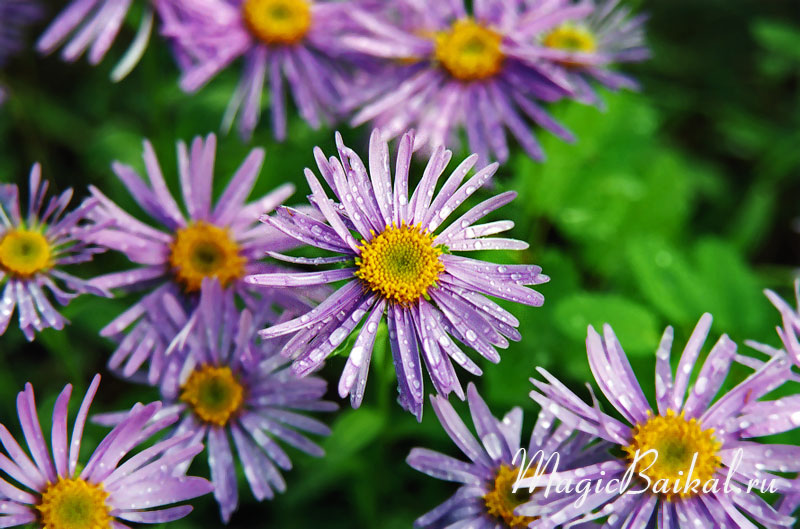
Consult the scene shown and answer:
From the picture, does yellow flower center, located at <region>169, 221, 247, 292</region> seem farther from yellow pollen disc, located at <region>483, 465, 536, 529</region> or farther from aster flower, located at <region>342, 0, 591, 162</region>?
yellow pollen disc, located at <region>483, 465, 536, 529</region>

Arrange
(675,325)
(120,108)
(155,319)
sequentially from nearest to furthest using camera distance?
(155,319) → (675,325) → (120,108)

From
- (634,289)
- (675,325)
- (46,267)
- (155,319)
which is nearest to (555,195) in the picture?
(634,289)

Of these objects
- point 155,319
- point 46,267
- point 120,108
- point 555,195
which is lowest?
point 155,319

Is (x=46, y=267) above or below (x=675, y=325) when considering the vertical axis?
above

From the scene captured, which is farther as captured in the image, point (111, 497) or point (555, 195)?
point (555, 195)

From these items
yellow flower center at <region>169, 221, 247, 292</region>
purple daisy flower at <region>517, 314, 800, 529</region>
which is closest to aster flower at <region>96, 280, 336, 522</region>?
yellow flower center at <region>169, 221, 247, 292</region>

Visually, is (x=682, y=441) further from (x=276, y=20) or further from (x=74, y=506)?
(x=276, y=20)

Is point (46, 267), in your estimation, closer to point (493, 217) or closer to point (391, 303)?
point (391, 303)
